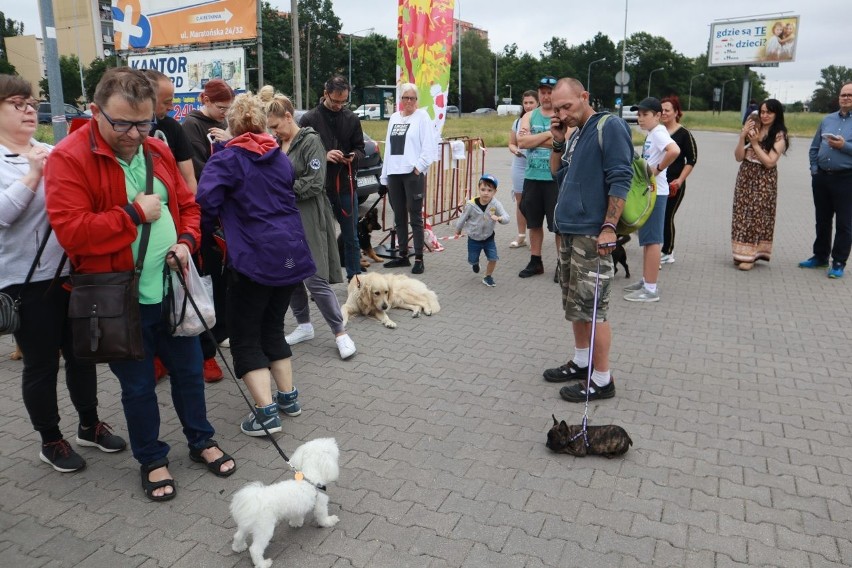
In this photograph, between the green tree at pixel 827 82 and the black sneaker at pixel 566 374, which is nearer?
the black sneaker at pixel 566 374

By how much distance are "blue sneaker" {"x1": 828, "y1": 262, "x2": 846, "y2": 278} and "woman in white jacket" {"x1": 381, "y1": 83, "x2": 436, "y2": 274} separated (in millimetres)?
4807

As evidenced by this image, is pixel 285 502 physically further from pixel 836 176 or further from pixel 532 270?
pixel 836 176

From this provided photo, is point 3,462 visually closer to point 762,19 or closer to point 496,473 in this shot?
point 496,473

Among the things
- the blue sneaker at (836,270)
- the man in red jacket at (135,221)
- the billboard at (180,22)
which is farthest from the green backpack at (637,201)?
the billboard at (180,22)

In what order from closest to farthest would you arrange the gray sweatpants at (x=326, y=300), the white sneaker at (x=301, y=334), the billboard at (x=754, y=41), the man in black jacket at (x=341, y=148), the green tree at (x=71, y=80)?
the gray sweatpants at (x=326, y=300), the white sneaker at (x=301, y=334), the man in black jacket at (x=341, y=148), the billboard at (x=754, y=41), the green tree at (x=71, y=80)

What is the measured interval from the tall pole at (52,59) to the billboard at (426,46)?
407 centimetres

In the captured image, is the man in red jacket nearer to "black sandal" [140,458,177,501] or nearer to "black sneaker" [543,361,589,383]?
"black sandal" [140,458,177,501]

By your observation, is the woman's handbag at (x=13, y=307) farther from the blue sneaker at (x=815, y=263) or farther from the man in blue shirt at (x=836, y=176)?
the blue sneaker at (x=815, y=263)

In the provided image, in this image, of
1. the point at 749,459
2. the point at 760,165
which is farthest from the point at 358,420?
the point at 760,165

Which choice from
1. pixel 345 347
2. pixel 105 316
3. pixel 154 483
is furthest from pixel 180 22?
pixel 154 483

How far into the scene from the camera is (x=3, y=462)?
3543mm

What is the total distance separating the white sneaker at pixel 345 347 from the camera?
199 inches

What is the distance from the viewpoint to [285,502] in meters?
2.67

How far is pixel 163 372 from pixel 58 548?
1864mm
